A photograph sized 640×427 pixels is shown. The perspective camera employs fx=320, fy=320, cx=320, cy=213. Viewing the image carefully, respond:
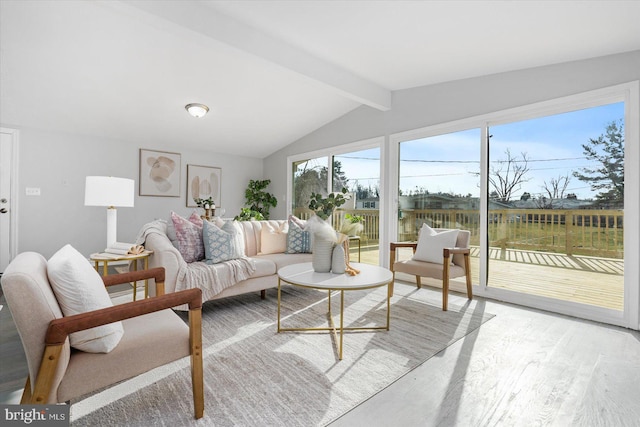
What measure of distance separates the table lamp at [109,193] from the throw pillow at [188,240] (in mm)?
465

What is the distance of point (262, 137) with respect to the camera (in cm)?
596

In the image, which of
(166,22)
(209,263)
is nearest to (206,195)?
(209,263)

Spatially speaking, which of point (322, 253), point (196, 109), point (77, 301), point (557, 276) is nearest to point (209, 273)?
point (322, 253)

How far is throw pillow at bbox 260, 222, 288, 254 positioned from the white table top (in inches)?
41.9

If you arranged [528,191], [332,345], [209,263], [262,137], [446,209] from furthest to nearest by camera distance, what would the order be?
[262,137]
[446,209]
[528,191]
[209,263]
[332,345]

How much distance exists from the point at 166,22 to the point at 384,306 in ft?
10.0

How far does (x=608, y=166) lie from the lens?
112 inches

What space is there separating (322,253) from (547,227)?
7.77 ft

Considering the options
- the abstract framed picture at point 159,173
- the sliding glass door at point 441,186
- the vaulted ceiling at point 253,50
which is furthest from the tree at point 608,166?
the abstract framed picture at point 159,173

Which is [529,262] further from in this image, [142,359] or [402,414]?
[142,359]

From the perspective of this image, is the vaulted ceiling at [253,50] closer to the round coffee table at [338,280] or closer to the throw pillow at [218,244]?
the throw pillow at [218,244]

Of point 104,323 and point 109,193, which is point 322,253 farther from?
point 109,193

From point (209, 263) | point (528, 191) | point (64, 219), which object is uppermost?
point (528, 191)

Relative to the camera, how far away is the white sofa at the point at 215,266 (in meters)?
2.57
